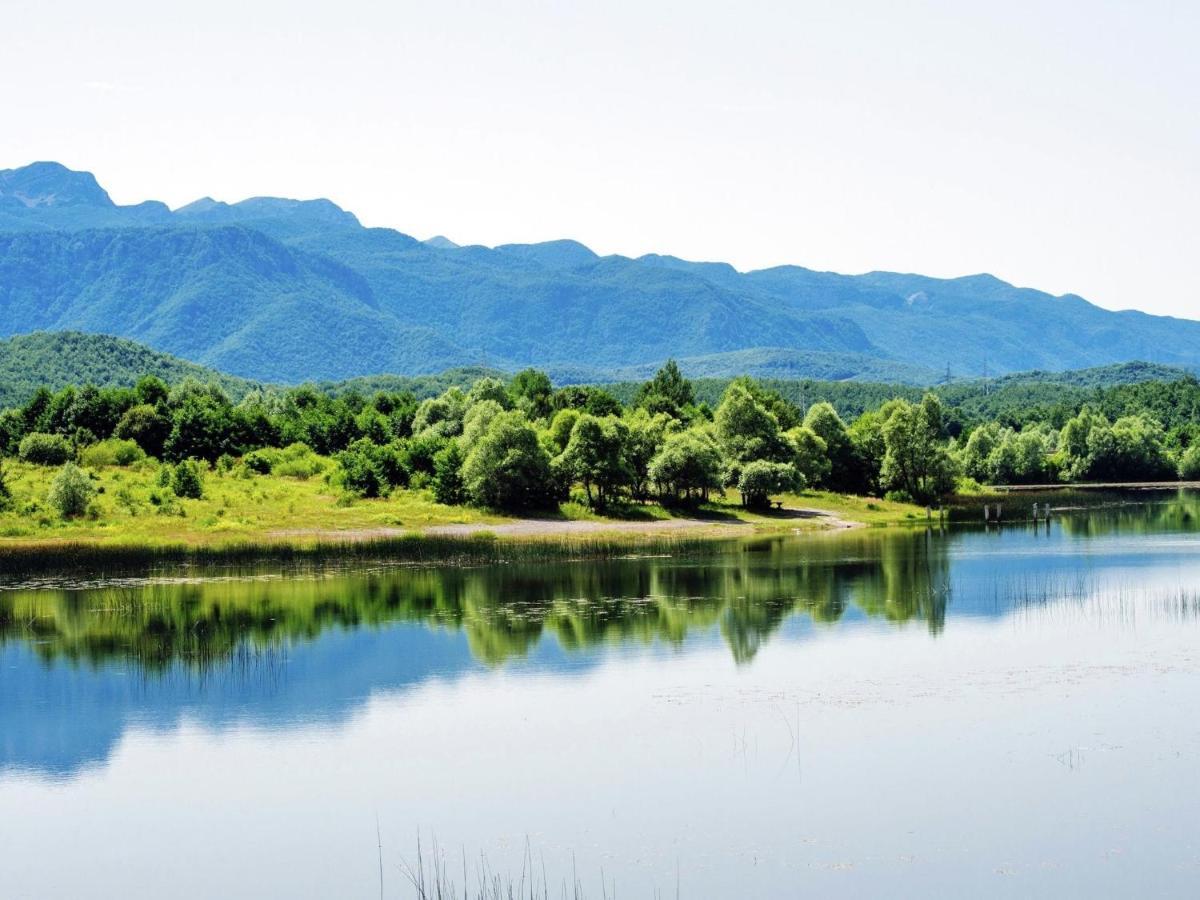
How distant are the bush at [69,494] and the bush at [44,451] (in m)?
16.6

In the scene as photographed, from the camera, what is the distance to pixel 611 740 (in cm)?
3319

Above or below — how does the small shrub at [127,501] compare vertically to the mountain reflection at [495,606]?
above

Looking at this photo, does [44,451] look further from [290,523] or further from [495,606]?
[495,606]

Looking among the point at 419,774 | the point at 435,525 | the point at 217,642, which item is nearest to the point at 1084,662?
the point at 419,774

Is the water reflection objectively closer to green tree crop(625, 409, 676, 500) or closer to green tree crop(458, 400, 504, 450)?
green tree crop(625, 409, 676, 500)

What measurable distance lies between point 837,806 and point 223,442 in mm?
85914

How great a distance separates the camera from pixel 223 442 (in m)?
106

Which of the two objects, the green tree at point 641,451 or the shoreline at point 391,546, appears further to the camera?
the green tree at point 641,451

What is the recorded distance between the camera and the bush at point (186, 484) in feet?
295

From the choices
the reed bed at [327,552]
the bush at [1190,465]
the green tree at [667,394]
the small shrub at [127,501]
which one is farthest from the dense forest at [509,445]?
the bush at [1190,465]

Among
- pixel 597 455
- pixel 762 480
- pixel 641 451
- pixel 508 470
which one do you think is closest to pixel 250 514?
pixel 508 470

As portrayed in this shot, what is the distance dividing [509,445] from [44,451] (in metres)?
33.2

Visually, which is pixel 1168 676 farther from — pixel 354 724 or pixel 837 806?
pixel 354 724

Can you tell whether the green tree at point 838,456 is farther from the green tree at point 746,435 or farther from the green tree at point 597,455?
the green tree at point 597,455
